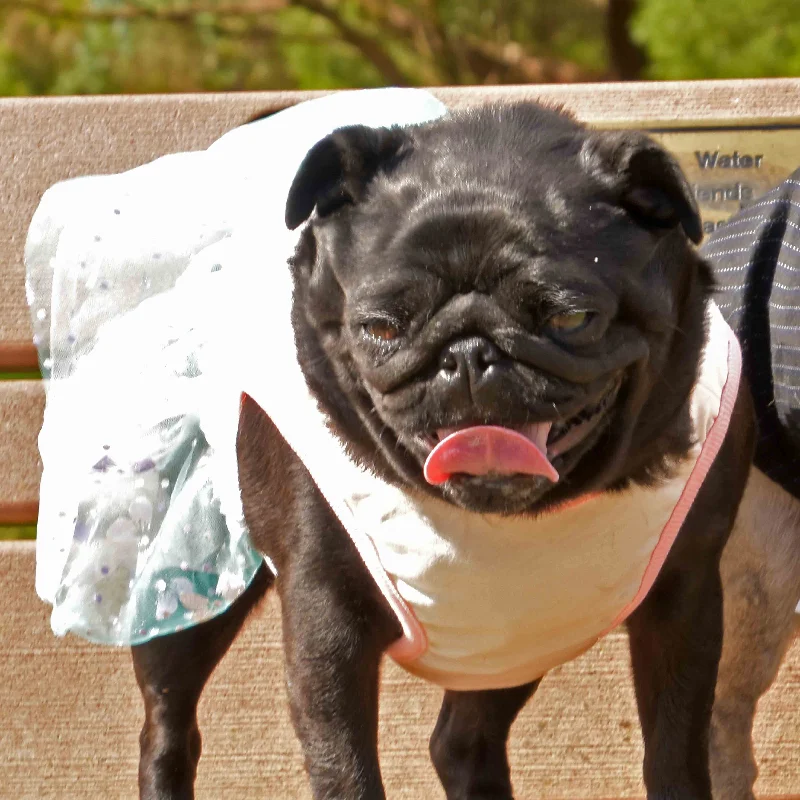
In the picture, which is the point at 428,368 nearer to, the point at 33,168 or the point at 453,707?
the point at 453,707

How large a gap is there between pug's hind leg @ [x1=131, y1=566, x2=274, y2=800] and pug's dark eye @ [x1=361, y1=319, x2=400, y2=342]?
60 centimetres

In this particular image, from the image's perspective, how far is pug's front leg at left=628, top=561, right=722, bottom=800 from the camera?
1486 millimetres

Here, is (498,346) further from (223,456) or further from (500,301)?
(223,456)

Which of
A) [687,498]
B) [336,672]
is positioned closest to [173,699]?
[336,672]

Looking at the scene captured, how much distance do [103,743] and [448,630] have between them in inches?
43.7

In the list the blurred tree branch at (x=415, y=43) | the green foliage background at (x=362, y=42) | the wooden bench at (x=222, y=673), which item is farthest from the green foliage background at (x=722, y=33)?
the wooden bench at (x=222, y=673)

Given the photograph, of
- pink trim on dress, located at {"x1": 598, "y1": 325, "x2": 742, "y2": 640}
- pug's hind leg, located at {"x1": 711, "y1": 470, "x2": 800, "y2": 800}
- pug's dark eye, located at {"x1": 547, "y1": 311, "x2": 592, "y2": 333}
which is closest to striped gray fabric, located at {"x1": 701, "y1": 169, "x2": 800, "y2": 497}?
pug's hind leg, located at {"x1": 711, "y1": 470, "x2": 800, "y2": 800}

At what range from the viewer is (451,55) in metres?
5.22

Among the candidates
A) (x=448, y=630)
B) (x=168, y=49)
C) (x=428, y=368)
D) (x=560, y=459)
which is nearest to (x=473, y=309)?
(x=428, y=368)

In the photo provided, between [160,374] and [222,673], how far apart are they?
77 cm

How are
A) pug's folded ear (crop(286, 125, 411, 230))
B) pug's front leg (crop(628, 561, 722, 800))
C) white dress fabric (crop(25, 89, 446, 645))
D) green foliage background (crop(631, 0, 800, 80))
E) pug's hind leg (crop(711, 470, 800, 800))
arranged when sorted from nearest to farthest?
pug's folded ear (crop(286, 125, 411, 230))
pug's front leg (crop(628, 561, 722, 800))
white dress fabric (crop(25, 89, 446, 645))
pug's hind leg (crop(711, 470, 800, 800))
green foliage background (crop(631, 0, 800, 80))

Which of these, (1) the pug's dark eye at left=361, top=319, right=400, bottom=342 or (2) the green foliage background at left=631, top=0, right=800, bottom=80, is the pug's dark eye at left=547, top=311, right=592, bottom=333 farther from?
(2) the green foliage background at left=631, top=0, right=800, bottom=80

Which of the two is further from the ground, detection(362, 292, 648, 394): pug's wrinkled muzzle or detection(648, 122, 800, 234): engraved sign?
detection(362, 292, 648, 394): pug's wrinkled muzzle

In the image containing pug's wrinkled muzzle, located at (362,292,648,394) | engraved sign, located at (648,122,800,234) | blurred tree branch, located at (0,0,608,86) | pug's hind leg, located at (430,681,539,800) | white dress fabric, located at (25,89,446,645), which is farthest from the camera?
blurred tree branch, located at (0,0,608,86)
